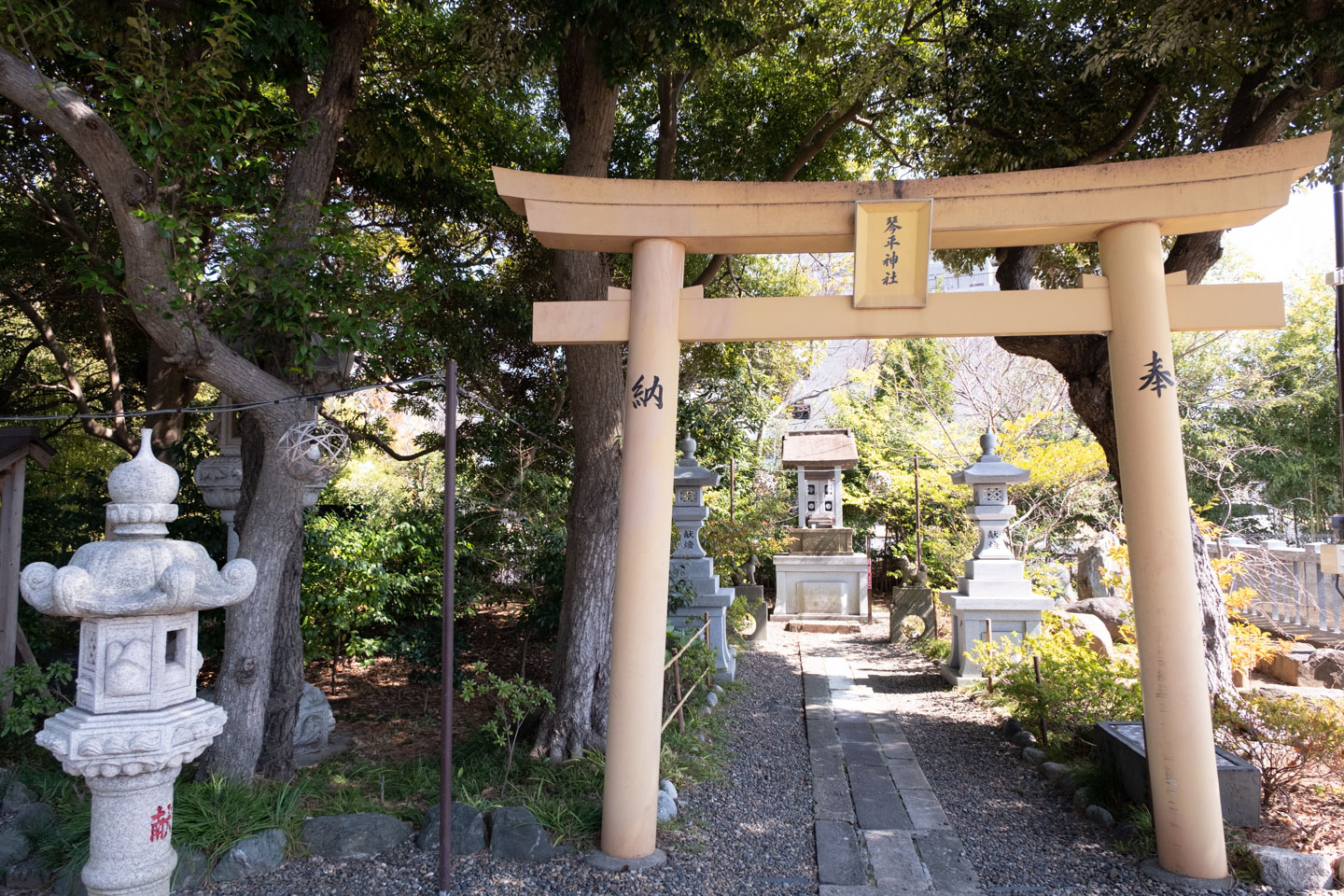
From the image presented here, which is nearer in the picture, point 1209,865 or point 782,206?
point 1209,865

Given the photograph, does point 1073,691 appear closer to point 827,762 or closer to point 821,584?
point 827,762

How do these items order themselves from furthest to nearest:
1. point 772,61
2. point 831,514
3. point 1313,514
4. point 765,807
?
1. point 1313,514
2. point 831,514
3. point 772,61
4. point 765,807

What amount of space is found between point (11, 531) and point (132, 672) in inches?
139

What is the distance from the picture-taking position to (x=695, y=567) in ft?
28.8

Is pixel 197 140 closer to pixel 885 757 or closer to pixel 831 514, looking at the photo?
pixel 885 757

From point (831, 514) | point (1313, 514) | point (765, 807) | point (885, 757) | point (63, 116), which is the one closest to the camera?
point (63, 116)

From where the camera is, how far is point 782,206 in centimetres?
457

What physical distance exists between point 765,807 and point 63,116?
5.90 meters

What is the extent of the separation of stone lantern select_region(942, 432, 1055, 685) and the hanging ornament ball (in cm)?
676

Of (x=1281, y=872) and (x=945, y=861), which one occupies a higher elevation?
(x=1281, y=872)

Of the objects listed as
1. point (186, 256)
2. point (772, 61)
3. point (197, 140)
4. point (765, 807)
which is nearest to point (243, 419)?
point (186, 256)

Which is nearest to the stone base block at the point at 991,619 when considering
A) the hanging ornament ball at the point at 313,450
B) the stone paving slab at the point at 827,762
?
the stone paving slab at the point at 827,762

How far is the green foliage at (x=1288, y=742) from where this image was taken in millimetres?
4691

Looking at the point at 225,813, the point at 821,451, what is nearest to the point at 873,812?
the point at 225,813
